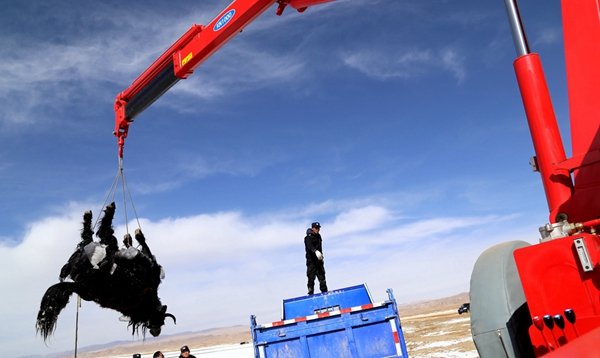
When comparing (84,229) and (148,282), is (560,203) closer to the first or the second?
(148,282)

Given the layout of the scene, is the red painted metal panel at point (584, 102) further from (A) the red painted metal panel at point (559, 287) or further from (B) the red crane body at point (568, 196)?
(A) the red painted metal panel at point (559, 287)

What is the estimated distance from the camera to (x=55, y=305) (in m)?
7.26

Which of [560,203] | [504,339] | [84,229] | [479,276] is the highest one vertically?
[84,229]

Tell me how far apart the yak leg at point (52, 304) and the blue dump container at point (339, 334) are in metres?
2.81

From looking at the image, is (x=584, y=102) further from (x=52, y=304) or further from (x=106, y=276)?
(x=52, y=304)

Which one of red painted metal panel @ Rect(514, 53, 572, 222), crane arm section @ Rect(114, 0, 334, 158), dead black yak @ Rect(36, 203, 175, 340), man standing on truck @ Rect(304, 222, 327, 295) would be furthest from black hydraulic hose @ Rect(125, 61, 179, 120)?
red painted metal panel @ Rect(514, 53, 572, 222)

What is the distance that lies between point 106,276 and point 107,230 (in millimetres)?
692

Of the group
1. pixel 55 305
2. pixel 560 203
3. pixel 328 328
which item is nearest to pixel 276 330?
pixel 328 328

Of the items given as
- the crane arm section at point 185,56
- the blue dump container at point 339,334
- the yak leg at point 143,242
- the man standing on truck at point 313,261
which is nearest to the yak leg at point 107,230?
the yak leg at point 143,242

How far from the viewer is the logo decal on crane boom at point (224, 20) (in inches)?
294

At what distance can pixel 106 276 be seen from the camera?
7.29 metres

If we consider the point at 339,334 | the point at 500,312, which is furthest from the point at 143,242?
the point at 500,312

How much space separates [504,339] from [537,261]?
654mm

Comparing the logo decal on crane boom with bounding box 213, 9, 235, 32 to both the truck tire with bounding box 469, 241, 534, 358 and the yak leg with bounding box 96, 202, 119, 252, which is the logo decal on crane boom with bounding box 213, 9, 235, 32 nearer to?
the yak leg with bounding box 96, 202, 119, 252
